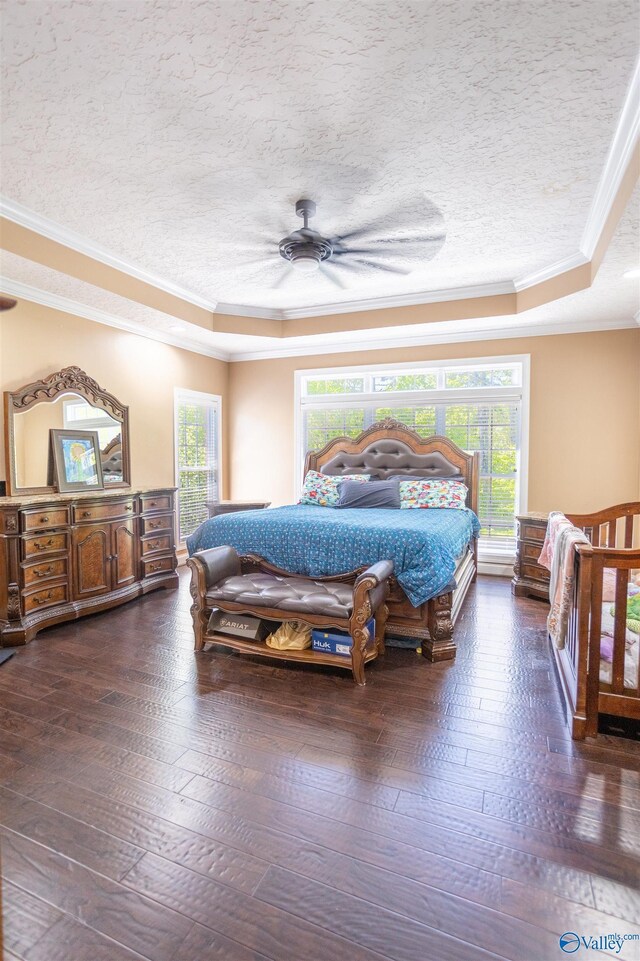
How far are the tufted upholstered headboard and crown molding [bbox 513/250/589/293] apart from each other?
1.74 m

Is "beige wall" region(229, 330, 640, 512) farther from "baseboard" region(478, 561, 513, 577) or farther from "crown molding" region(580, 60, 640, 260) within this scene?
"crown molding" region(580, 60, 640, 260)

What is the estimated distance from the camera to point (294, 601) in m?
2.95

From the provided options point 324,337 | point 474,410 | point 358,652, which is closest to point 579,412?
point 474,410

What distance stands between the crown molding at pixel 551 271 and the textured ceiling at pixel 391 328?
0.24m

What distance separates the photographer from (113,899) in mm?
1448

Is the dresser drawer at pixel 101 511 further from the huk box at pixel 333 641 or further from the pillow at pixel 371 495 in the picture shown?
the huk box at pixel 333 641

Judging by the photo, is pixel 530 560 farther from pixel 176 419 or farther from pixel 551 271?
pixel 176 419

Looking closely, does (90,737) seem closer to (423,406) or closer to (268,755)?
(268,755)

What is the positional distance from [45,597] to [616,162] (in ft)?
15.8

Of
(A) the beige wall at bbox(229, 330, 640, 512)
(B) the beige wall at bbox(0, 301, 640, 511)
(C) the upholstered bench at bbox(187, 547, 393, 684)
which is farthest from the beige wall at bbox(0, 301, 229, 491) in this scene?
(A) the beige wall at bbox(229, 330, 640, 512)

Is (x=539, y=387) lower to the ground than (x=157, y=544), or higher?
higher

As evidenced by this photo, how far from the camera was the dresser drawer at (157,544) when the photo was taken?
15.3ft

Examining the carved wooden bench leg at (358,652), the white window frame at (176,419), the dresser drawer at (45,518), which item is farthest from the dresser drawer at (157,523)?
the carved wooden bench leg at (358,652)

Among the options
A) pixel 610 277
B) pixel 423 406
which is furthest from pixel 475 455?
pixel 610 277
